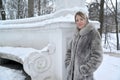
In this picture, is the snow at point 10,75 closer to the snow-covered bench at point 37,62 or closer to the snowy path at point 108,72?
the snow-covered bench at point 37,62

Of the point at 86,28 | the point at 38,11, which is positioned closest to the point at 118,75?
the point at 86,28

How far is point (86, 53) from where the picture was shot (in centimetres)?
227

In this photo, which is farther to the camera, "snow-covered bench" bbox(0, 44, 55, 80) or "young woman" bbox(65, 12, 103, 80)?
"snow-covered bench" bbox(0, 44, 55, 80)

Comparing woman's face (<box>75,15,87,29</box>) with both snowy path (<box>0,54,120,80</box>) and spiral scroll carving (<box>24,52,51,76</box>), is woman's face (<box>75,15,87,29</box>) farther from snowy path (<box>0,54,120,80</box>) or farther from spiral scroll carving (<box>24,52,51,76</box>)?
snowy path (<box>0,54,120,80</box>)

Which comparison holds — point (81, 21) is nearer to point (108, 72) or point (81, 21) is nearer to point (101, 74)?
point (101, 74)

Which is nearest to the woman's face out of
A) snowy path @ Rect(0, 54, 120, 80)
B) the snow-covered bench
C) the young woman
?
the young woman

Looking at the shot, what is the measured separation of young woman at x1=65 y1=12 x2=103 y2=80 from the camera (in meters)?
2.22

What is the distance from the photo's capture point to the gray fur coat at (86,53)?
2.21 m

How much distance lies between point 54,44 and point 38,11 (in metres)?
13.5

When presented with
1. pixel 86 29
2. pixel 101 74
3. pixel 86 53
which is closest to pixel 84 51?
pixel 86 53

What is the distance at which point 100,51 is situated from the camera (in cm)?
224

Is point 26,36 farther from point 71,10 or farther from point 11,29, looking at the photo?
point 71,10

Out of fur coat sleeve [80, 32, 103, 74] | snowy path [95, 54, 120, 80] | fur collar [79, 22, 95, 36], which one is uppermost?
fur collar [79, 22, 95, 36]

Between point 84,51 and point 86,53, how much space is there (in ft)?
0.11
